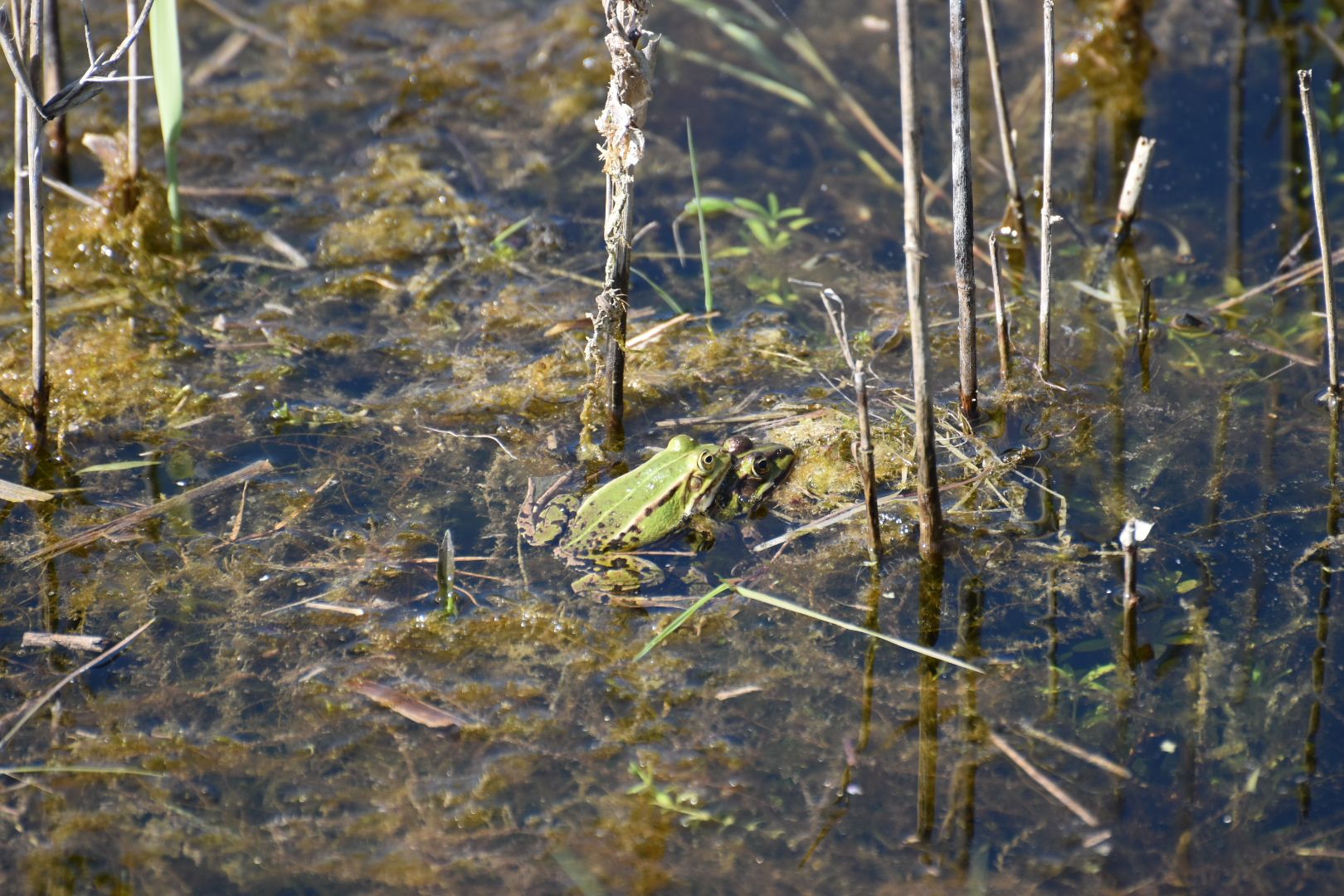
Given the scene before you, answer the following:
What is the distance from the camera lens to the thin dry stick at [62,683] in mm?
3596

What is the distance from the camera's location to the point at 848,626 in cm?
389

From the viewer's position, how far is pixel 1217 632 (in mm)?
3820

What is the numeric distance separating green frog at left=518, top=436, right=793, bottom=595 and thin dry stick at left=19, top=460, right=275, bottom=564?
121 cm

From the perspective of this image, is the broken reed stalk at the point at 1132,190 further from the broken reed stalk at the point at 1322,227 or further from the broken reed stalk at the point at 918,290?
the broken reed stalk at the point at 918,290

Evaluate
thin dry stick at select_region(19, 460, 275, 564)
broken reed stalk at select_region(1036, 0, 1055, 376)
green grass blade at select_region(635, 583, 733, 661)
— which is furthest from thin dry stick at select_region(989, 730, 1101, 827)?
thin dry stick at select_region(19, 460, 275, 564)

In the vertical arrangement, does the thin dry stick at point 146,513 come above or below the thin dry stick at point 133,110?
below

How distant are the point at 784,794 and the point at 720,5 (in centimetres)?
566

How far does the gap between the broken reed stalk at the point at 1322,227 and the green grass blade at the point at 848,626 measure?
210 cm

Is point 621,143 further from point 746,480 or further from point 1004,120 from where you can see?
point 1004,120

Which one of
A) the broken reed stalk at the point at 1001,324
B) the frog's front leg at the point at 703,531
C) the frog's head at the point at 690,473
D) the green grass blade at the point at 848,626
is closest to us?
the green grass blade at the point at 848,626

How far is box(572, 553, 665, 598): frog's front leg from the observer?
4109mm

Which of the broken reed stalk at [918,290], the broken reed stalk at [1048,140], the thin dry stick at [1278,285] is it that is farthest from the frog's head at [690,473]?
the thin dry stick at [1278,285]

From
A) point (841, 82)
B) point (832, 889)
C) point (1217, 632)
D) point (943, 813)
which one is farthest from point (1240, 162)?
point (832, 889)

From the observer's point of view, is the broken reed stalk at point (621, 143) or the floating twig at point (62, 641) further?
the floating twig at point (62, 641)
